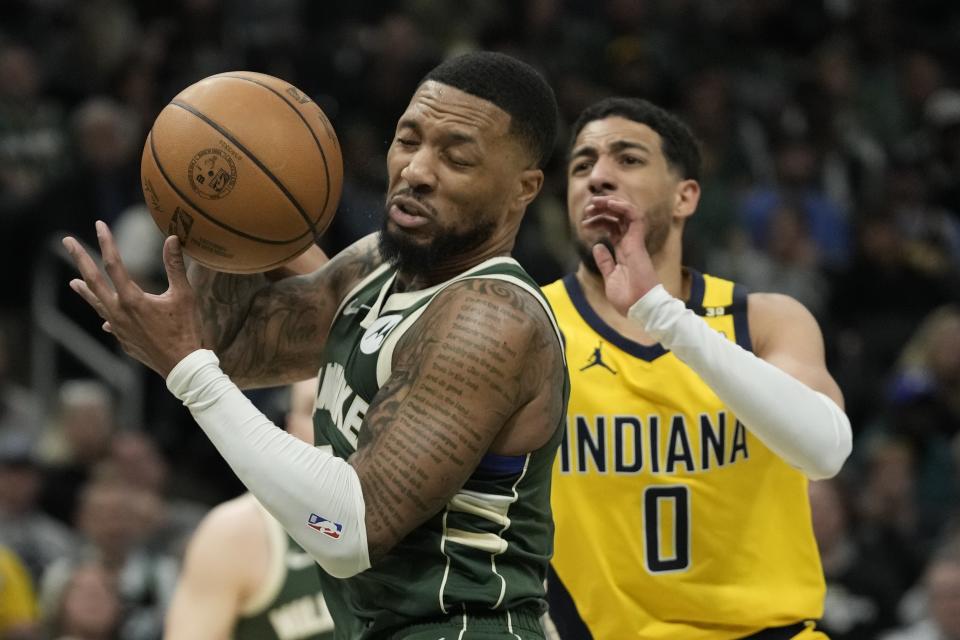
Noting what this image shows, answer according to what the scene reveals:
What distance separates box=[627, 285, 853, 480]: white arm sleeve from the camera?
3703mm

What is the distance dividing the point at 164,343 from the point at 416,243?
587 mm

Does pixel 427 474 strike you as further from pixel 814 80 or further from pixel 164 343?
pixel 814 80

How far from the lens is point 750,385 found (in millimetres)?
3723

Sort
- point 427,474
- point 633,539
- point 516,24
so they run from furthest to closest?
point 516,24, point 633,539, point 427,474

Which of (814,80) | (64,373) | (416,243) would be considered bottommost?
(64,373)

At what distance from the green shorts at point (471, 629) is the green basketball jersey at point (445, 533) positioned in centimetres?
2

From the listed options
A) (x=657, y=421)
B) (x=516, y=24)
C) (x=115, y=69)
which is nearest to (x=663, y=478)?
(x=657, y=421)

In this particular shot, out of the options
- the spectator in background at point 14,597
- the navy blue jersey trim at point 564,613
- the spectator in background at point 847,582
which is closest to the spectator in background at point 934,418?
the spectator in background at point 847,582

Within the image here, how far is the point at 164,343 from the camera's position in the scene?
3150mm

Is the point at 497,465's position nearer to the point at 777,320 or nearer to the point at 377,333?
the point at 377,333

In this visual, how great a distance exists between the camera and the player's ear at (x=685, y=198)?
4.38 metres

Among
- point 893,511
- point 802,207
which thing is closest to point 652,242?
point 893,511

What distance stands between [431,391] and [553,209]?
662 cm

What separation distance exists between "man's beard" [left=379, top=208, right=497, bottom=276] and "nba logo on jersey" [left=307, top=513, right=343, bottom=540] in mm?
638
